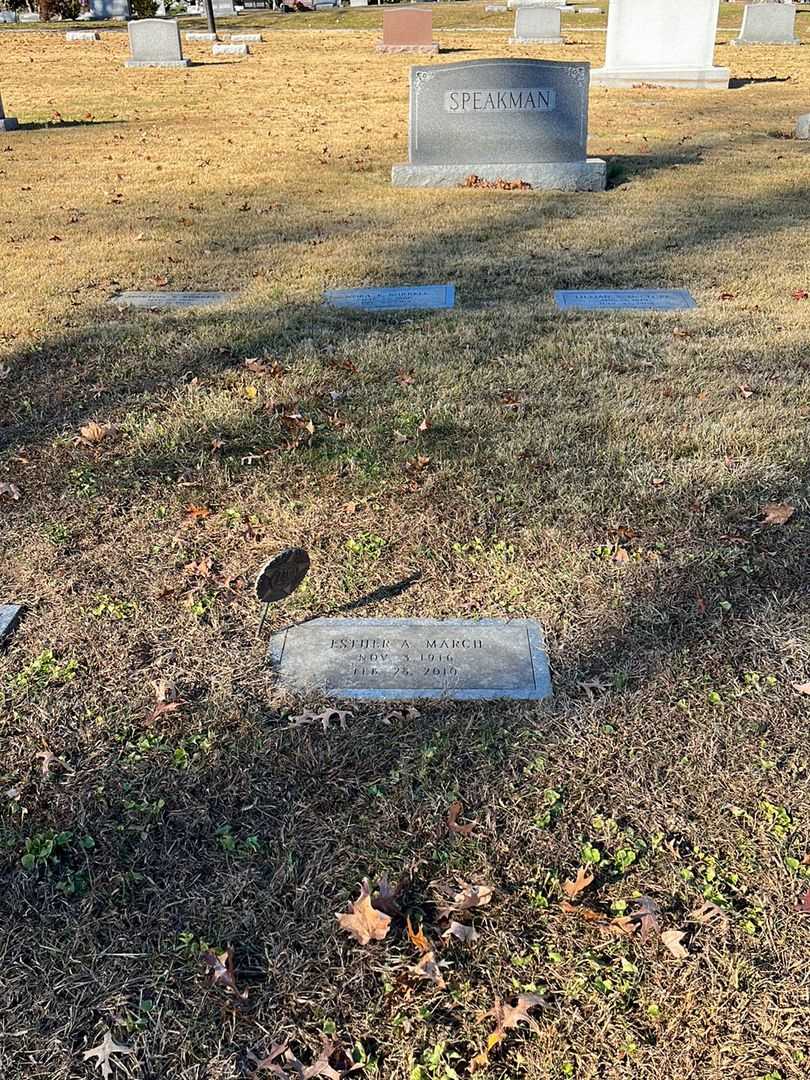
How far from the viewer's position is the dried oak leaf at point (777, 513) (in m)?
3.64

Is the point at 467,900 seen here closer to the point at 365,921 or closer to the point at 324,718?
the point at 365,921

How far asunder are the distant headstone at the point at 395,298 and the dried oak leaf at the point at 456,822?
4.29 m

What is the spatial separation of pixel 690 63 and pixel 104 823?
57.4 feet

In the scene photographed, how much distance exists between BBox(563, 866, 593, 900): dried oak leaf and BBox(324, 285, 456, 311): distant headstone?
4.53 meters

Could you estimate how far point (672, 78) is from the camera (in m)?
16.2

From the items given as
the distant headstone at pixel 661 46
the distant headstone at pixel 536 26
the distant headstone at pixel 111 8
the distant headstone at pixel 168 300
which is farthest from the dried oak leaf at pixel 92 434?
the distant headstone at pixel 111 8

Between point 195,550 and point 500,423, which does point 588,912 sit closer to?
point 195,550

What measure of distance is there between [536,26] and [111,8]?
24.6 meters

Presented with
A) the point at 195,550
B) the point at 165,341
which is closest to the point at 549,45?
the point at 165,341

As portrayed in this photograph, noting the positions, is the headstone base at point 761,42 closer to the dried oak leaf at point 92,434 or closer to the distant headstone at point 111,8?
the dried oak leaf at point 92,434

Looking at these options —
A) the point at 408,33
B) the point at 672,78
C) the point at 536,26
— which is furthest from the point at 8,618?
the point at 536,26

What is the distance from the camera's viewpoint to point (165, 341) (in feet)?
18.5

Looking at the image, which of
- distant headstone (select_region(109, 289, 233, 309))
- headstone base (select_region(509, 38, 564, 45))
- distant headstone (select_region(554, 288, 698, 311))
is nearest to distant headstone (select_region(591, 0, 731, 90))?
headstone base (select_region(509, 38, 564, 45))

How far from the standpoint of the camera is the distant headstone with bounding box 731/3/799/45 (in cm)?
2228
